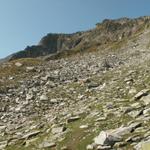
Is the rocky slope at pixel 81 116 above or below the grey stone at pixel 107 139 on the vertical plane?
above

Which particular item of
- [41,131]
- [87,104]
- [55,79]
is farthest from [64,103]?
[55,79]

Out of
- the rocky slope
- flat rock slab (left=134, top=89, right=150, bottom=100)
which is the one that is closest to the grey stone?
the rocky slope

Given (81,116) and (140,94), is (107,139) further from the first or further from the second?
(140,94)

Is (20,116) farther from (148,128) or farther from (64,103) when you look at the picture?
(148,128)

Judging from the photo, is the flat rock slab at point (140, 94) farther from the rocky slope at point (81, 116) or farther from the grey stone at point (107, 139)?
the grey stone at point (107, 139)

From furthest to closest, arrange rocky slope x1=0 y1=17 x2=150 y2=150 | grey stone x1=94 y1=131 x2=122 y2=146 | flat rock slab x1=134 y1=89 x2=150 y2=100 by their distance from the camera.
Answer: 1. flat rock slab x1=134 y1=89 x2=150 y2=100
2. rocky slope x1=0 y1=17 x2=150 y2=150
3. grey stone x1=94 y1=131 x2=122 y2=146

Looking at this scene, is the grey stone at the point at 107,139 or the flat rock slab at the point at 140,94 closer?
the grey stone at the point at 107,139

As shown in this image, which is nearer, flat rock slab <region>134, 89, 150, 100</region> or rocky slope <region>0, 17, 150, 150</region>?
rocky slope <region>0, 17, 150, 150</region>

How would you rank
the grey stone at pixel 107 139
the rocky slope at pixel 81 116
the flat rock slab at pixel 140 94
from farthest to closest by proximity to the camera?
the flat rock slab at pixel 140 94, the rocky slope at pixel 81 116, the grey stone at pixel 107 139

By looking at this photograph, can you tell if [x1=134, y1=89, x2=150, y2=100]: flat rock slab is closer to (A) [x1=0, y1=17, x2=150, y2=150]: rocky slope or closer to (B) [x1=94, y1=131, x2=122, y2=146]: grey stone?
(A) [x1=0, y1=17, x2=150, y2=150]: rocky slope

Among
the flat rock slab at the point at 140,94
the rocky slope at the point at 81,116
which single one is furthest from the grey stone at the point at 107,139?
the flat rock slab at the point at 140,94

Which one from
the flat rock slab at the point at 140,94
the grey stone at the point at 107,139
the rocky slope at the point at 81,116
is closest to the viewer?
the grey stone at the point at 107,139

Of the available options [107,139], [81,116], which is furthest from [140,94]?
[107,139]

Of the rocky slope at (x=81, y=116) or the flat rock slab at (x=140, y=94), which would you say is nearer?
the rocky slope at (x=81, y=116)
